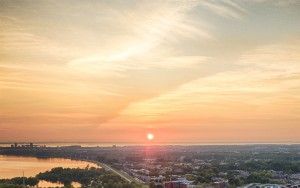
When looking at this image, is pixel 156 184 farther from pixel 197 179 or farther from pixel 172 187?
pixel 197 179

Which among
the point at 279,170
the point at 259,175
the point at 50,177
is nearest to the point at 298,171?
the point at 279,170

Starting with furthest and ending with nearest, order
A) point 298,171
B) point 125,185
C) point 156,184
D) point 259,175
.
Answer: point 298,171
point 259,175
point 156,184
point 125,185

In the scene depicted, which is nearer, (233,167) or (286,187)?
(286,187)

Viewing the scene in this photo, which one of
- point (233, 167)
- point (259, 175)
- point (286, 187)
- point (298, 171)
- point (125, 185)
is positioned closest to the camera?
point (125, 185)

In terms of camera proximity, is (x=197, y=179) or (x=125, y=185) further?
(x=197, y=179)

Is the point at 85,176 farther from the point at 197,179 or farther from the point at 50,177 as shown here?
the point at 197,179

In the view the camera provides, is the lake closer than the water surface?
Yes

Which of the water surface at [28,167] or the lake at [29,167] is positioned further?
the water surface at [28,167]

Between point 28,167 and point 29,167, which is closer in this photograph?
point 29,167

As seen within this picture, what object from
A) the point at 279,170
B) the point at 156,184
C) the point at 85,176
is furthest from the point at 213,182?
the point at 279,170
